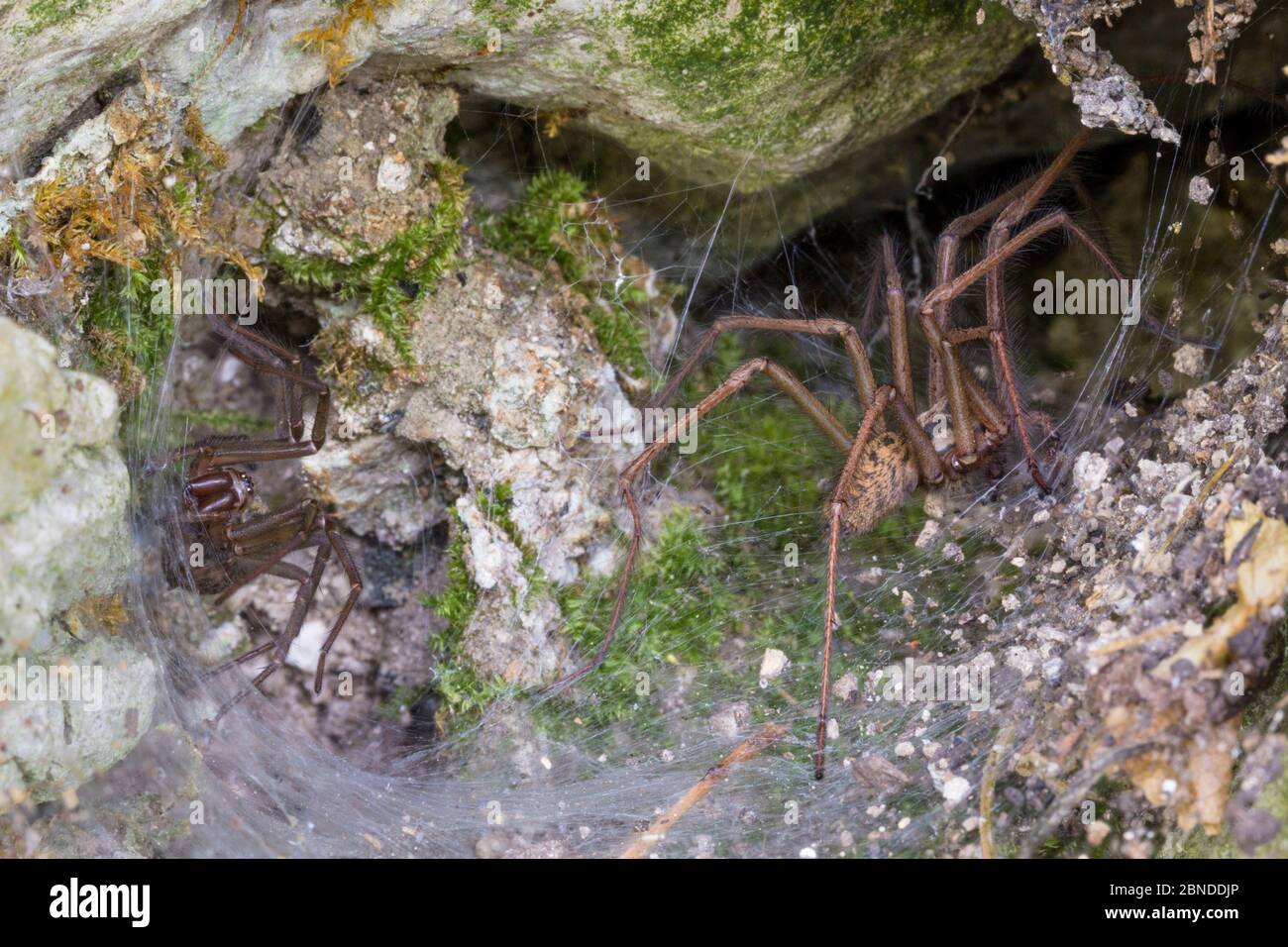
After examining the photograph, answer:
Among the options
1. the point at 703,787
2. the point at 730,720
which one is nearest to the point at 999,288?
the point at 730,720

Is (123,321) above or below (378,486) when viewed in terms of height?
above

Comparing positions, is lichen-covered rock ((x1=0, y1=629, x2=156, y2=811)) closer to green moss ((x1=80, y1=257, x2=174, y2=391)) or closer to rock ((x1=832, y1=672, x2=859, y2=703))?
green moss ((x1=80, y1=257, x2=174, y2=391))

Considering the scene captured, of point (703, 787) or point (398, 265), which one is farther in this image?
point (398, 265)

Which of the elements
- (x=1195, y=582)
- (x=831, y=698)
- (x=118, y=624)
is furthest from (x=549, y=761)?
(x=1195, y=582)

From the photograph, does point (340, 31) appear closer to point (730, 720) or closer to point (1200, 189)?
point (730, 720)

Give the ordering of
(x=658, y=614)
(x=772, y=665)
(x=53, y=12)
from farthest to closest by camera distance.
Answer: (x=658, y=614), (x=772, y=665), (x=53, y=12)

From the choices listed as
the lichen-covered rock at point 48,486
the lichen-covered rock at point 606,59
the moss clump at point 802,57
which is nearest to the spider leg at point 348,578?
the lichen-covered rock at point 48,486
